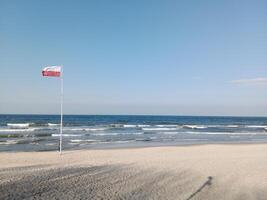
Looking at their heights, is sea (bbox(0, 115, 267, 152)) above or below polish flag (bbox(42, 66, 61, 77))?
below

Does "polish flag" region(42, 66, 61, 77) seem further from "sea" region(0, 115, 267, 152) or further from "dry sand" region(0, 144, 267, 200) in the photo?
"sea" region(0, 115, 267, 152)

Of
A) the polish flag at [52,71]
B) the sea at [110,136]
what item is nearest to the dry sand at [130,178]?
the polish flag at [52,71]

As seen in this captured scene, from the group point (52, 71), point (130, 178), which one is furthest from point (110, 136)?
point (130, 178)

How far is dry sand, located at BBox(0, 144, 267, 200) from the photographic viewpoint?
8.57 metres

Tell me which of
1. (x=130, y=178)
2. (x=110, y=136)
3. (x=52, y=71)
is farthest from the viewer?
(x=110, y=136)

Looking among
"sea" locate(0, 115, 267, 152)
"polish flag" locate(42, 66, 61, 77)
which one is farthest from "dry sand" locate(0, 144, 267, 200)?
"sea" locate(0, 115, 267, 152)

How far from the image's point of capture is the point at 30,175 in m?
10.0

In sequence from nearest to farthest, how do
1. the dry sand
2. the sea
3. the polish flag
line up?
the dry sand → the polish flag → the sea

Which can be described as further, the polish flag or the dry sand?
the polish flag

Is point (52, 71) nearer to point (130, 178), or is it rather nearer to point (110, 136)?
point (130, 178)

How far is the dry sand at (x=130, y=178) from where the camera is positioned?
28.1 feet

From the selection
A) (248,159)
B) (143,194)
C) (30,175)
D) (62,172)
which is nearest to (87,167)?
(62,172)

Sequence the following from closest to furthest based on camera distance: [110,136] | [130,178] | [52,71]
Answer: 1. [130,178]
2. [52,71]
3. [110,136]

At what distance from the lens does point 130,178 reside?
10.3 m
